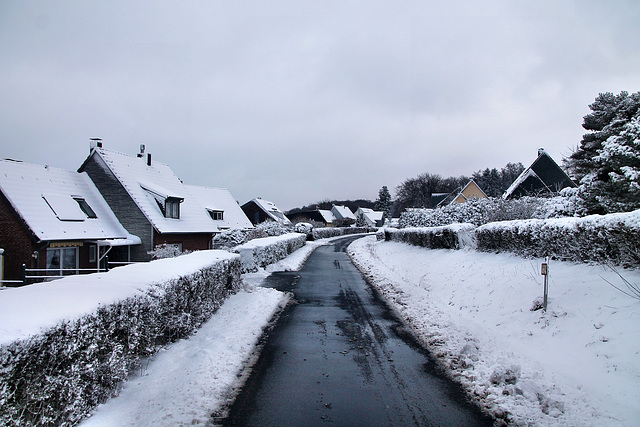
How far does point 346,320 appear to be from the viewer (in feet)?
31.9

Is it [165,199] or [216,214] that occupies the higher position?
[165,199]

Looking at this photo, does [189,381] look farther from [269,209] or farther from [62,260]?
[269,209]

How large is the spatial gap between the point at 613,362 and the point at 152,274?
7014 millimetres

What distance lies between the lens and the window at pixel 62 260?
21328mm

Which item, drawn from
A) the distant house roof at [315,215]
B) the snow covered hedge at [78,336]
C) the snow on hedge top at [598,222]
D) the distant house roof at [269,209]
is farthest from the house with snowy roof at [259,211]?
the snow covered hedge at [78,336]

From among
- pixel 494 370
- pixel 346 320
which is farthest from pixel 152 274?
pixel 494 370

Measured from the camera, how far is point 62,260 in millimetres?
22062

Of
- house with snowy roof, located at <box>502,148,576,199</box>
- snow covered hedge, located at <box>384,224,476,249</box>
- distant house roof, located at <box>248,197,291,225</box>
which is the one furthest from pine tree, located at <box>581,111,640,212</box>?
distant house roof, located at <box>248,197,291,225</box>

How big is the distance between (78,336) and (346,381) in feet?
11.3

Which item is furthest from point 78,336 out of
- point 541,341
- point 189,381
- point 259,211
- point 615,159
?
point 259,211

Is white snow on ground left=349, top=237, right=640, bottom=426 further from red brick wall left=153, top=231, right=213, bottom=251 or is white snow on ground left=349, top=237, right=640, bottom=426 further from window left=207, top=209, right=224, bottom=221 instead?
window left=207, top=209, right=224, bottom=221

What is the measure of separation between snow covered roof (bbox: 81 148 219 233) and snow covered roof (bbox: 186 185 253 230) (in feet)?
25.6

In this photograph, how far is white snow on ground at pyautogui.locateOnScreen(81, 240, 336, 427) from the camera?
4531mm

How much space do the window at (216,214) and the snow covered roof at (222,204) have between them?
0.95 ft
